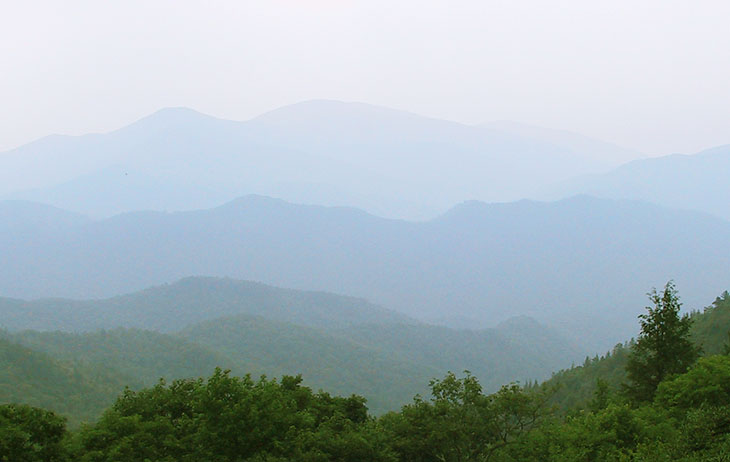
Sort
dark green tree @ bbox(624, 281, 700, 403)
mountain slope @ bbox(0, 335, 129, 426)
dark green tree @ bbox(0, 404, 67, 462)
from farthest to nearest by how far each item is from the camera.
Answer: mountain slope @ bbox(0, 335, 129, 426)
dark green tree @ bbox(624, 281, 700, 403)
dark green tree @ bbox(0, 404, 67, 462)

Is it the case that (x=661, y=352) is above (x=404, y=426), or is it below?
above

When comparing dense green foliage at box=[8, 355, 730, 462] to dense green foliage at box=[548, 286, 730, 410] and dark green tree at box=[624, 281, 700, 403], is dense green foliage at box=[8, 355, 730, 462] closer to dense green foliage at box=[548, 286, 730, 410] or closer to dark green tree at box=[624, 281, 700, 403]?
dark green tree at box=[624, 281, 700, 403]

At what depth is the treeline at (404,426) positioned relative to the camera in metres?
28.6

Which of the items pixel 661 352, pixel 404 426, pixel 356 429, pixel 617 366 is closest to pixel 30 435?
pixel 356 429

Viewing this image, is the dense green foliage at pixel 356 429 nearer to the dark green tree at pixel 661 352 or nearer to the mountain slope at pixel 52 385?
the dark green tree at pixel 661 352

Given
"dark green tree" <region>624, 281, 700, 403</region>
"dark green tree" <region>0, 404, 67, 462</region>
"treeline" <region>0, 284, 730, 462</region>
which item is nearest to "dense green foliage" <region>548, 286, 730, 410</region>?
"dark green tree" <region>624, 281, 700, 403</region>

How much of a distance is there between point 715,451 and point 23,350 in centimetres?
16517

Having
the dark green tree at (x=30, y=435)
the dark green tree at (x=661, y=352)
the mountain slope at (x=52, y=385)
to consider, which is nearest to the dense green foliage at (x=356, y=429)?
the dark green tree at (x=30, y=435)

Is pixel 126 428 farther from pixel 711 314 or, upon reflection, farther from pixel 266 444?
pixel 711 314

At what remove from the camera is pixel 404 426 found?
121ft

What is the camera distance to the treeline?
28625 millimetres

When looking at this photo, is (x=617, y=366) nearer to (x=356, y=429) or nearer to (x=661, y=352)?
(x=661, y=352)

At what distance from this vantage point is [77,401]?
138 m

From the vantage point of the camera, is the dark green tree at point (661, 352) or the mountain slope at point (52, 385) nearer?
the dark green tree at point (661, 352)
